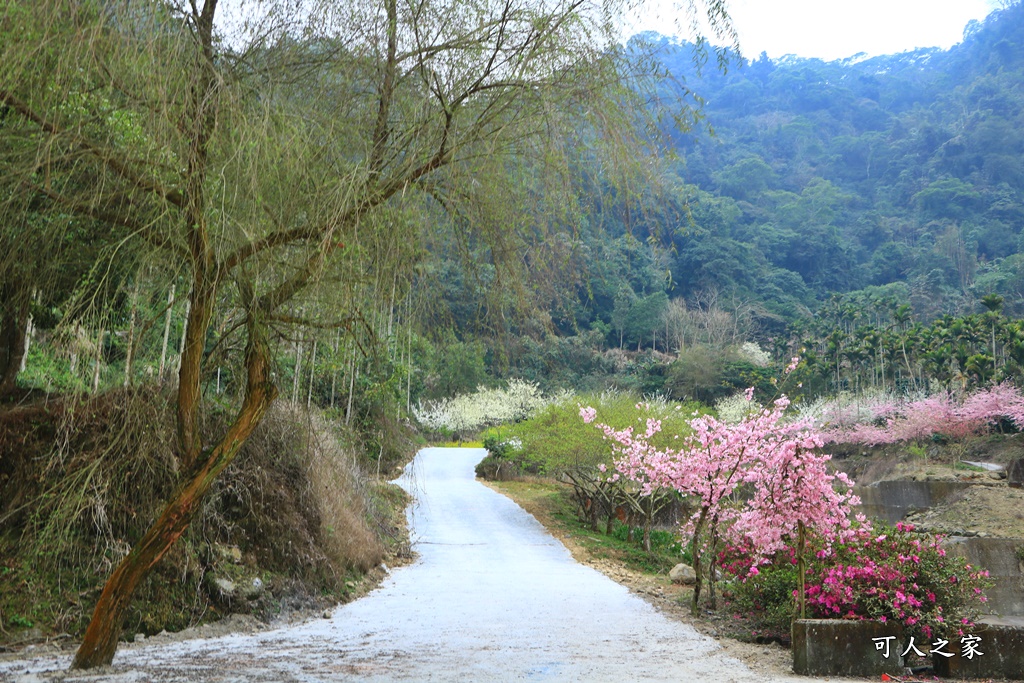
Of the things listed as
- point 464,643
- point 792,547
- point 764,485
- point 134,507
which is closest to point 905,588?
point 792,547

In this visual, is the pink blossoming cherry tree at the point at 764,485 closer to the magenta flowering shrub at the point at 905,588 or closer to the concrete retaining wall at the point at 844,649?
the magenta flowering shrub at the point at 905,588

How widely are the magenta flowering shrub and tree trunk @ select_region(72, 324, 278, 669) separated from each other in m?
4.35

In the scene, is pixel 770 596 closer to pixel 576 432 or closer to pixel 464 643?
pixel 464 643

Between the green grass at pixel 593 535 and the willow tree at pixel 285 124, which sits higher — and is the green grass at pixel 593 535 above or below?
below

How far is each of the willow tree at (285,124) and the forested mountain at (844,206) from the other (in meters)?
25.9

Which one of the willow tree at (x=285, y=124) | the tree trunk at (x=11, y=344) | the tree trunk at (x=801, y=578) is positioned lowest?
the tree trunk at (x=801, y=578)

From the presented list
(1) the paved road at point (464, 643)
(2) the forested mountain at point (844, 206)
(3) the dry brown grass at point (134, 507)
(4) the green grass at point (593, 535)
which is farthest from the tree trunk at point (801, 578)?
(2) the forested mountain at point (844, 206)

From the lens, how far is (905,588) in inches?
218

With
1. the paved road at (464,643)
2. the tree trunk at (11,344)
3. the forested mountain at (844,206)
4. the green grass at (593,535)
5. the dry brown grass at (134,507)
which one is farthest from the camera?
the forested mountain at (844,206)

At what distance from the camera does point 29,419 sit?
606cm

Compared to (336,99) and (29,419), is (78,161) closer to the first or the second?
(336,99)

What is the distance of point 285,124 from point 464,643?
4260 millimetres

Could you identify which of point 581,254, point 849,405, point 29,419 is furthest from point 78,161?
point 849,405

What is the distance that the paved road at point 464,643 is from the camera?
4.61m
